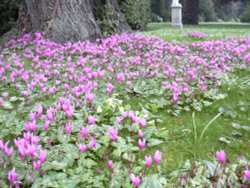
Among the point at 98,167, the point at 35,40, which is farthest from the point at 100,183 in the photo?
the point at 35,40

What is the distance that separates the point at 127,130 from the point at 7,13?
12331mm

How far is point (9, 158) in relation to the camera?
266 centimetres

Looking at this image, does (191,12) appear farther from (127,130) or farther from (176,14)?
(127,130)

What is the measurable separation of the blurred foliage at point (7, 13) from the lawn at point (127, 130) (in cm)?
730

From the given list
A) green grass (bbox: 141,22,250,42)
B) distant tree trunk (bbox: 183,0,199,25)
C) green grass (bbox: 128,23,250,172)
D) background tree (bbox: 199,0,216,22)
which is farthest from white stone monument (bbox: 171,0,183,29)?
background tree (bbox: 199,0,216,22)

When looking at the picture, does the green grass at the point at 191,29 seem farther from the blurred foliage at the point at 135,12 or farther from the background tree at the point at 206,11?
the background tree at the point at 206,11

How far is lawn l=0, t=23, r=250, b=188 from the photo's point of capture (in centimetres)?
265

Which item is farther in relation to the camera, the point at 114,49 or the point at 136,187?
the point at 114,49

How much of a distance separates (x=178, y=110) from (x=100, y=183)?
7.72ft

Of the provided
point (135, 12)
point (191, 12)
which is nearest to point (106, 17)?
point (135, 12)

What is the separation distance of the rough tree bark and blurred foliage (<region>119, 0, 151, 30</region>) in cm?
988

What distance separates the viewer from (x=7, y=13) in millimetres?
14352

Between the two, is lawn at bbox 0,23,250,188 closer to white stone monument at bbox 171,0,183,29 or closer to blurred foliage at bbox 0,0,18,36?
blurred foliage at bbox 0,0,18,36

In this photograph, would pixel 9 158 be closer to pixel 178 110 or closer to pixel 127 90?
pixel 178 110
